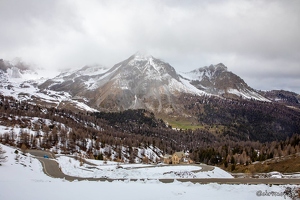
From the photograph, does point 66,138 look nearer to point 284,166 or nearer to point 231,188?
point 284,166

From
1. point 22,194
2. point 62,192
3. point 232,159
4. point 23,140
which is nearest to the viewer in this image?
point 22,194

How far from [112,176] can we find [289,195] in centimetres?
3212

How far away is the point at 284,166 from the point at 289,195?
272 ft

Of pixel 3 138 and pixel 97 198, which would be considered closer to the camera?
pixel 97 198

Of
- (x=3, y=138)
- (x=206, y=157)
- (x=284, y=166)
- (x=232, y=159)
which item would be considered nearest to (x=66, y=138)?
(x=3, y=138)

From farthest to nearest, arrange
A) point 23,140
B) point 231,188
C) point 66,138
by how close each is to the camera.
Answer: point 66,138, point 23,140, point 231,188

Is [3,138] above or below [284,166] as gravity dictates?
above

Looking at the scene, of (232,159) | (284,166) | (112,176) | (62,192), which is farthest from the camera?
(232,159)

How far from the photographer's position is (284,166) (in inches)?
4016

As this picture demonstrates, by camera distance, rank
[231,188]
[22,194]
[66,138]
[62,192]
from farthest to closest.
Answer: [66,138] < [231,188] < [62,192] < [22,194]

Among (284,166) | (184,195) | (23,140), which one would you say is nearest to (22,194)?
(184,195)

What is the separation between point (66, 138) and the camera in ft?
632

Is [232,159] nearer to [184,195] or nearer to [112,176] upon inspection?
[112,176]

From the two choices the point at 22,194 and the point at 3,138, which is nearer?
the point at 22,194
